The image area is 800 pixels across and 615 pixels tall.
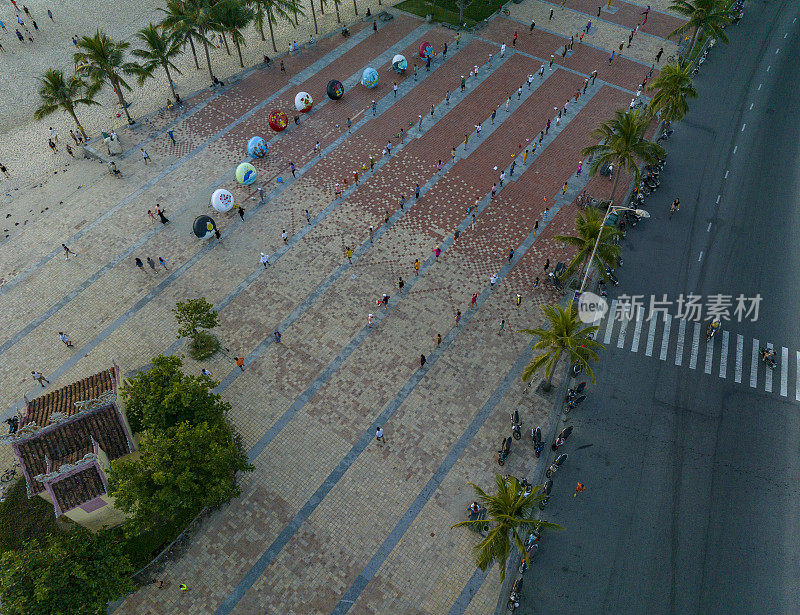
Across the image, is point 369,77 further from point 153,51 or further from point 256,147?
point 153,51

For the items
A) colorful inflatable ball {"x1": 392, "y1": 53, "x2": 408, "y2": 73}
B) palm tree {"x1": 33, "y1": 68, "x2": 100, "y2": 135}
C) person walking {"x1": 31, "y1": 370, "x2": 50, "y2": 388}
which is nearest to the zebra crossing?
colorful inflatable ball {"x1": 392, "y1": 53, "x2": 408, "y2": 73}

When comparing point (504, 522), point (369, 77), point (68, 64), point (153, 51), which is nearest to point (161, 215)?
point (153, 51)

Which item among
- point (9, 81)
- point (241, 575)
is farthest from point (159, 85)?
point (241, 575)

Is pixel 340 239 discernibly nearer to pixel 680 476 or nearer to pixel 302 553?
pixel 302 553

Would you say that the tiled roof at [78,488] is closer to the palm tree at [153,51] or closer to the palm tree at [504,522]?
the palm tree at [504,522]

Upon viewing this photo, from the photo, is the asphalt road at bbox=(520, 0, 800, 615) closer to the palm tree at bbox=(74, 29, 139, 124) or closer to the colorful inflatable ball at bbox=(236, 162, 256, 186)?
the colorful inflatable ball at bbox=(236, 162, 256, 186)
